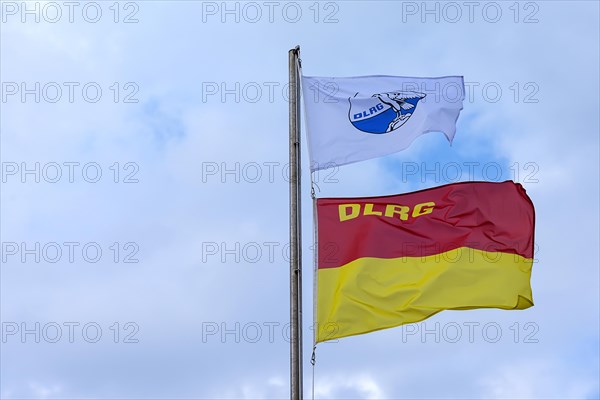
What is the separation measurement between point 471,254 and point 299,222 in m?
3.87

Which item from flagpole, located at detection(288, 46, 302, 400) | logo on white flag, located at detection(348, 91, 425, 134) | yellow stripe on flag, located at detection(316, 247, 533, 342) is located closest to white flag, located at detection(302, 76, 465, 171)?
logo on white flag, located at detection(348, 91, 425, 134)

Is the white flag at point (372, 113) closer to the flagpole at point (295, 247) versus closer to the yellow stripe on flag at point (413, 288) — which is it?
the flagpole at point (295, 247)

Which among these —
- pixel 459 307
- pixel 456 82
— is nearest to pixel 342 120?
pixel 456 82

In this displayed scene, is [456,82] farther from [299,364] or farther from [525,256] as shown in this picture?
[299,364]

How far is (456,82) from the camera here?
24484mm

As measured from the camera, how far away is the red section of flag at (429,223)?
76.1ft

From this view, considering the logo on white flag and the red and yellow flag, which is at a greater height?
the logo on white flag

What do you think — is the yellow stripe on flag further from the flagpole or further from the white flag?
the white flag

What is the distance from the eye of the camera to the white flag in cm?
2345

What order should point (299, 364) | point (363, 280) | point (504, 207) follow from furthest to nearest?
point (504, 207), point (363, 280), point (299, 364)

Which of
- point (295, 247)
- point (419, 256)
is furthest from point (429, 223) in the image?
point (295, 247)

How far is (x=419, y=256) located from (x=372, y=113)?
9.51 feet

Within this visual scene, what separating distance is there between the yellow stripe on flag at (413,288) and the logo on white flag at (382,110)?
8.49 feet

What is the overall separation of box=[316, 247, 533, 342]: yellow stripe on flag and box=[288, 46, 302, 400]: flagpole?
104 cm
